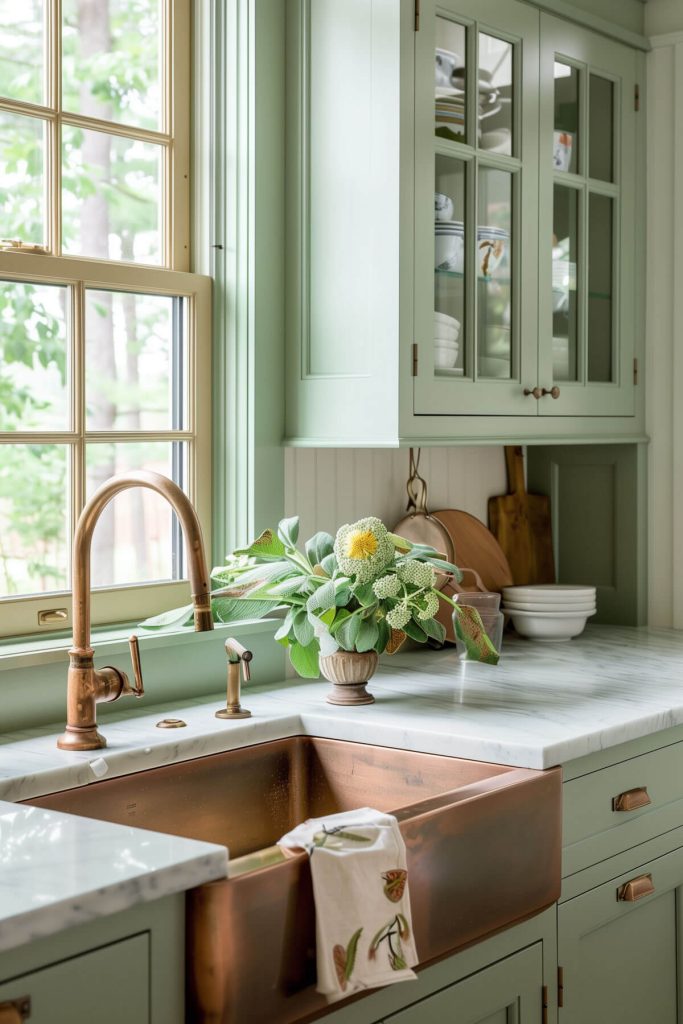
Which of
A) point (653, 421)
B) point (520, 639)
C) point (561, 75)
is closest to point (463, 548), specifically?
point (520, 639)

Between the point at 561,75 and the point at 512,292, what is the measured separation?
55cm

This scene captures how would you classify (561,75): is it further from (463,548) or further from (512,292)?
(463,548)

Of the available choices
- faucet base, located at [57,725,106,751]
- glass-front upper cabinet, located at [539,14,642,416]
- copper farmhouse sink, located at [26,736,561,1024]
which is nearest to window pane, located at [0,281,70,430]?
faucet base, located at [57,725,106,751]

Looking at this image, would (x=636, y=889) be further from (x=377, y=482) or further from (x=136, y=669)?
(x=377, y=482)

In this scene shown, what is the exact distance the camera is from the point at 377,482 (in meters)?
2.91

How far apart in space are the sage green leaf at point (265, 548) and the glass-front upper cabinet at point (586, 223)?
804 millimetres

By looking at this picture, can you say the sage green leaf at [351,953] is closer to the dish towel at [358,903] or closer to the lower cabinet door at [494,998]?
the dish towel at [358,903]

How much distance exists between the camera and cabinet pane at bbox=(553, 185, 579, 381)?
9.63ft

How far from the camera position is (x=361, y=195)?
98.5 inches

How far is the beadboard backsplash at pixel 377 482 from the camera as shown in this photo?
107 inches

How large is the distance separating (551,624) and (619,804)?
944 mm

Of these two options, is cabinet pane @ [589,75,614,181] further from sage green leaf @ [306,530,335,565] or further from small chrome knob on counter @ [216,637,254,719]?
small chrome knob on counter @ [216,637,254,719]

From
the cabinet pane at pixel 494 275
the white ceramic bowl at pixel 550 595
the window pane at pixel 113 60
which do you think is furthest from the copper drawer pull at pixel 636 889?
the window pane at pixel 113 60

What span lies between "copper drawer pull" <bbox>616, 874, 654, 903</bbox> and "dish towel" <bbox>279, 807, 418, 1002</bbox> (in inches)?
28.4
